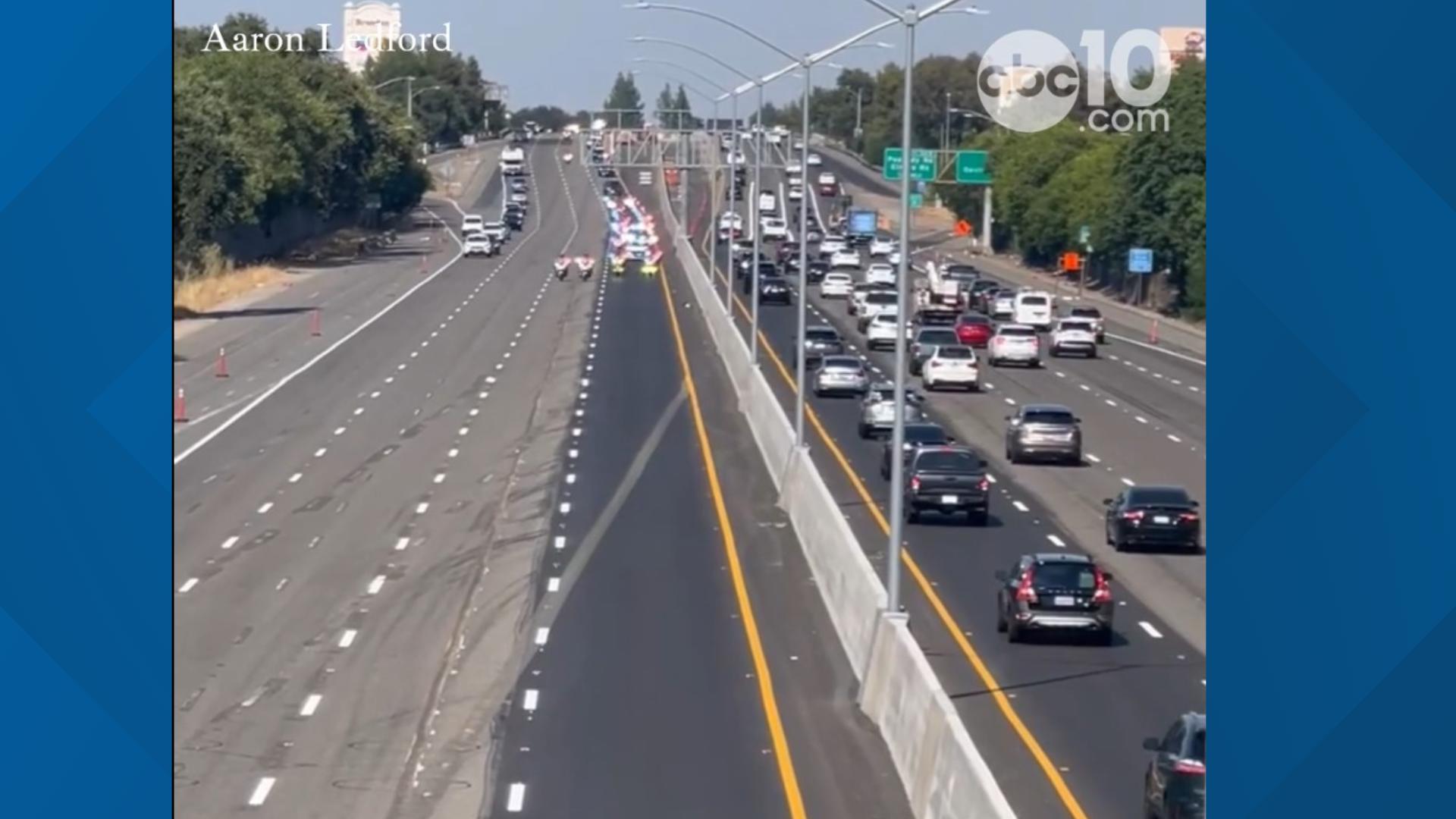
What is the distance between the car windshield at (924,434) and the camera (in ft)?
164

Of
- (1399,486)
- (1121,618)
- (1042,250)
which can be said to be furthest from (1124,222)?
(1399,486)

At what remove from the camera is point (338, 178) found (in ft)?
411

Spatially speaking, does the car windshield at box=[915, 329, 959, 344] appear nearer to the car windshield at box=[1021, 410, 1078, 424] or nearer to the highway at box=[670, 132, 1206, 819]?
the highway at box=[670, 132, 1206, 819]

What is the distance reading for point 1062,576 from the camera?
3322 centimetres

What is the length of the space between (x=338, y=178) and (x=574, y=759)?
101 m

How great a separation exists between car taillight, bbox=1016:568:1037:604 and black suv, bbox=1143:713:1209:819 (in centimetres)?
1047

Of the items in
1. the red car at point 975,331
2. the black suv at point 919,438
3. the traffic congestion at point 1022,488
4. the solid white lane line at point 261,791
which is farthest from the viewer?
the red car at point 975,331

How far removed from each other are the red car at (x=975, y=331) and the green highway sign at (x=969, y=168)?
19.7 m

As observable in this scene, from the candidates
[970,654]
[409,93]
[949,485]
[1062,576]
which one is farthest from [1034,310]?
[409,93]

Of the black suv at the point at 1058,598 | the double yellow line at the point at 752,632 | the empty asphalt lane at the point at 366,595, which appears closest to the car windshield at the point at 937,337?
the empty asphalt lane at the point at 366,595

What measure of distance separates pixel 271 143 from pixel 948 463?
65.0 metres

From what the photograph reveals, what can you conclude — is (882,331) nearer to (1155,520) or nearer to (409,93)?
(1155,520)

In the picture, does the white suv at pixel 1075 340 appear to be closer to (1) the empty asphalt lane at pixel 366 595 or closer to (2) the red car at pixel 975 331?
(2) the red car at pixel 975 331

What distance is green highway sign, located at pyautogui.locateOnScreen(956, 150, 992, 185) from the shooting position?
340 feet
